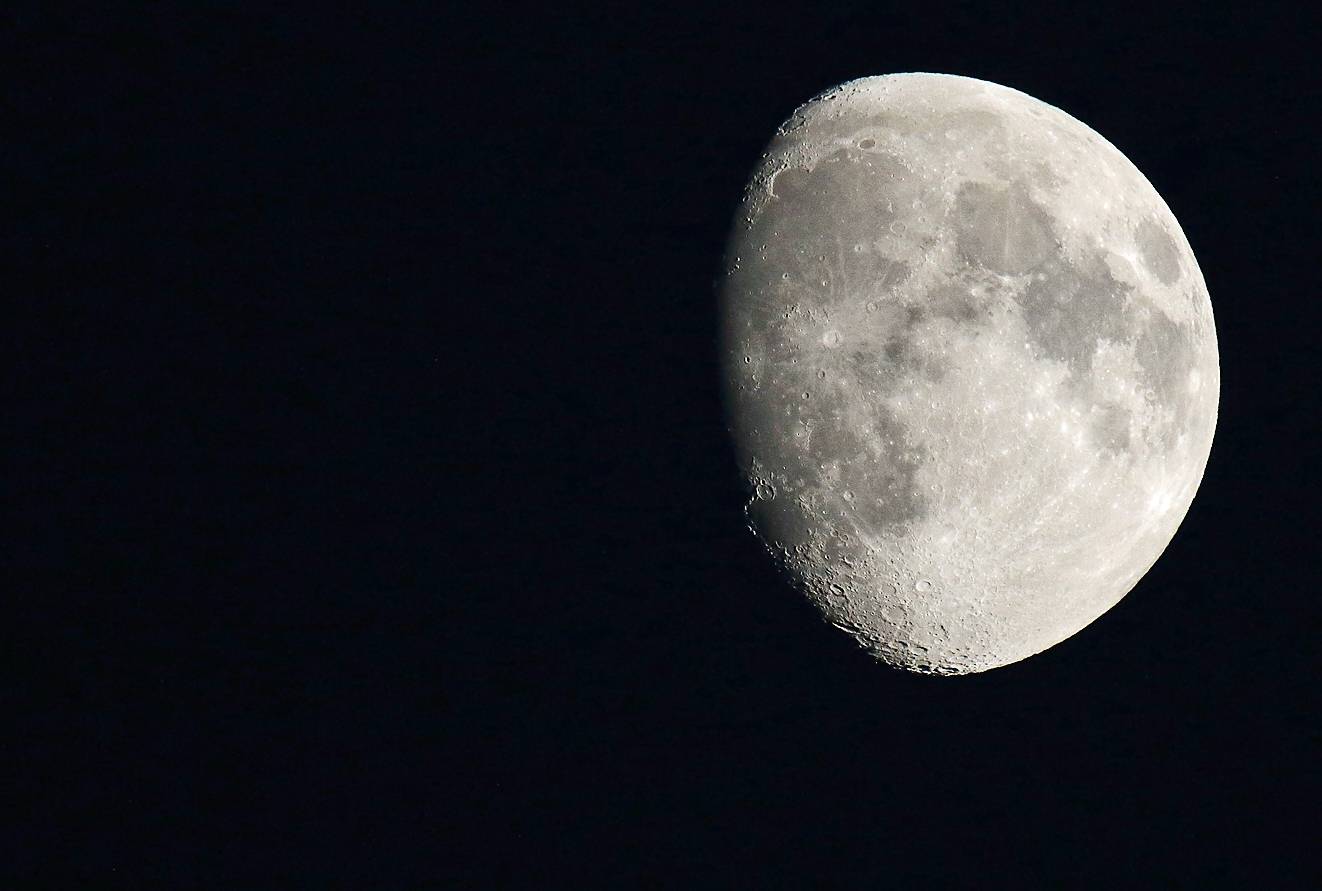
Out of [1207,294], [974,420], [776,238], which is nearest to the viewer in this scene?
[974,420]

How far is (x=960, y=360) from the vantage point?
14.0ft

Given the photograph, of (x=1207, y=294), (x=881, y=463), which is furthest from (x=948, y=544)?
(x=1207, y=294)

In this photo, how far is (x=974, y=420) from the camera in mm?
4289

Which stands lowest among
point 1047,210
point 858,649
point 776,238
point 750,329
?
point 858,649

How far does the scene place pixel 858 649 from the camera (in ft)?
17.6

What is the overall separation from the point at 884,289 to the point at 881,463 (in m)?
0.76

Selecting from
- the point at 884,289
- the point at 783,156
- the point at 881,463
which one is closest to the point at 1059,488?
the point at 881,463

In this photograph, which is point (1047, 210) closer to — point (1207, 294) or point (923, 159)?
point (923, 159)

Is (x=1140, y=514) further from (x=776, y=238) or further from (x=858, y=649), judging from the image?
(x=776, y=238)

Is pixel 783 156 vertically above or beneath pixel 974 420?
above

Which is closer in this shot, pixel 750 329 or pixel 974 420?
pixel 974 420

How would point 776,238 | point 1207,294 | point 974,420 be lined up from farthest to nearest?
point 1207,294, point 776,238, point 974,420

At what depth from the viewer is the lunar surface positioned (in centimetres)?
430

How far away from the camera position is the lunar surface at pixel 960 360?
430 centimetres
